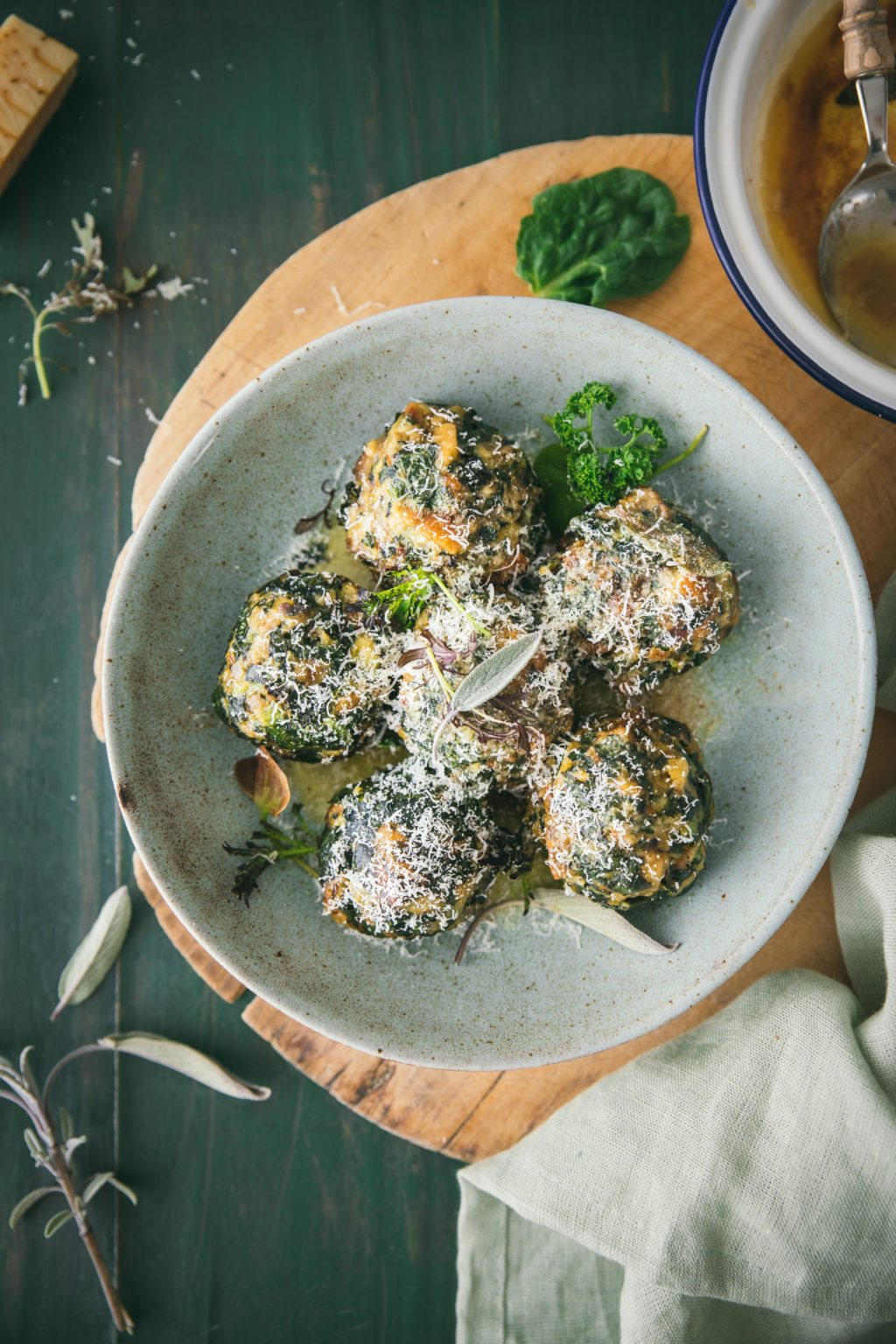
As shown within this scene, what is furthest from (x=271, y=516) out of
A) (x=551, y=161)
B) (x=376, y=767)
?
(x=551, y=161)

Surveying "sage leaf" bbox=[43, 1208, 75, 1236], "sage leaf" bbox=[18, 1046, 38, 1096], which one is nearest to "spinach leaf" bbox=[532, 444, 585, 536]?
"sage leaf" bbox=[18, 1046, 38, 1096]

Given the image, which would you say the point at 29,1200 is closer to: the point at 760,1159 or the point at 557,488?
the point at 760,1159

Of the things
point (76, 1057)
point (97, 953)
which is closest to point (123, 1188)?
point (76, 1057)

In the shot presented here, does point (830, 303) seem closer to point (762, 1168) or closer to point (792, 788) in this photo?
point (792, 788)

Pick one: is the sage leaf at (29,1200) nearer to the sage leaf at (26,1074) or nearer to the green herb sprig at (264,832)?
the sage leaf at (26,1074)

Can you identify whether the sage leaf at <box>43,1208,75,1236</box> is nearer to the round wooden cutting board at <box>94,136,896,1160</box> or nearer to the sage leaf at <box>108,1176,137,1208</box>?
the sage leaf at <box>108,1176,137,1208</box>
